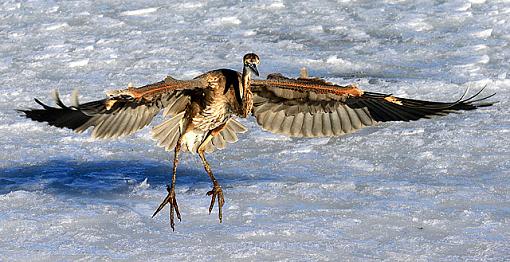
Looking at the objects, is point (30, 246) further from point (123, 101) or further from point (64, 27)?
point (64, 27)

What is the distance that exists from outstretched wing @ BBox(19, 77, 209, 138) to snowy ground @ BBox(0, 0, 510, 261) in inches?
19.8

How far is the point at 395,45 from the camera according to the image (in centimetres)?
896

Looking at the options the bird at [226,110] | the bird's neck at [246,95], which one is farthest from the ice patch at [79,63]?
the bird's neck at [246,95]

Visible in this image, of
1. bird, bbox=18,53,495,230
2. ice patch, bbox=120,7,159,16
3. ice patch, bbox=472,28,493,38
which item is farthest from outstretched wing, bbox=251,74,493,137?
ice patch, bbox=120,7,159,16

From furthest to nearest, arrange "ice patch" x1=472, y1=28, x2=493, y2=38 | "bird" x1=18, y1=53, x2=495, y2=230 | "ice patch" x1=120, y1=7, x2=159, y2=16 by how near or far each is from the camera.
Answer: "ice patch" x1=120, y1=7, x2=159, y2=16, "ice patch" x1=472, y1=28, x2=493, y2=38, "bird" x1=18, y1=53, x2=495, y2=230

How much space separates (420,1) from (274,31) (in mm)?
1884

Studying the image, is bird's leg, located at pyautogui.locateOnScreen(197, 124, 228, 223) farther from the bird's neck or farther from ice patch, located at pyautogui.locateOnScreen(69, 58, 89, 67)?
ice patch, located at pyautogui.locateOnScreen(69, 58, 89, 67)

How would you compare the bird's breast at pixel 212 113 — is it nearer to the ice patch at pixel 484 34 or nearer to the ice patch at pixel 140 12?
the ice patch at pixel 484 34

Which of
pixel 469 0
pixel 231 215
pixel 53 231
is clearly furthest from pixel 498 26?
pixel 53 231

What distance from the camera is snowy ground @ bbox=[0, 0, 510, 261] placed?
203 inches

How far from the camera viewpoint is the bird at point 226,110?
5.39 meters

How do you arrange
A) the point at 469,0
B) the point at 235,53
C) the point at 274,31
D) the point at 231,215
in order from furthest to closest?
the point at 469,0 < the point at 274,31 < the point at 235,53 < the point at 231,215

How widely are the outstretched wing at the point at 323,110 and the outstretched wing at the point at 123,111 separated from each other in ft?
1.62

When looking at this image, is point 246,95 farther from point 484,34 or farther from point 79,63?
point 484,34
